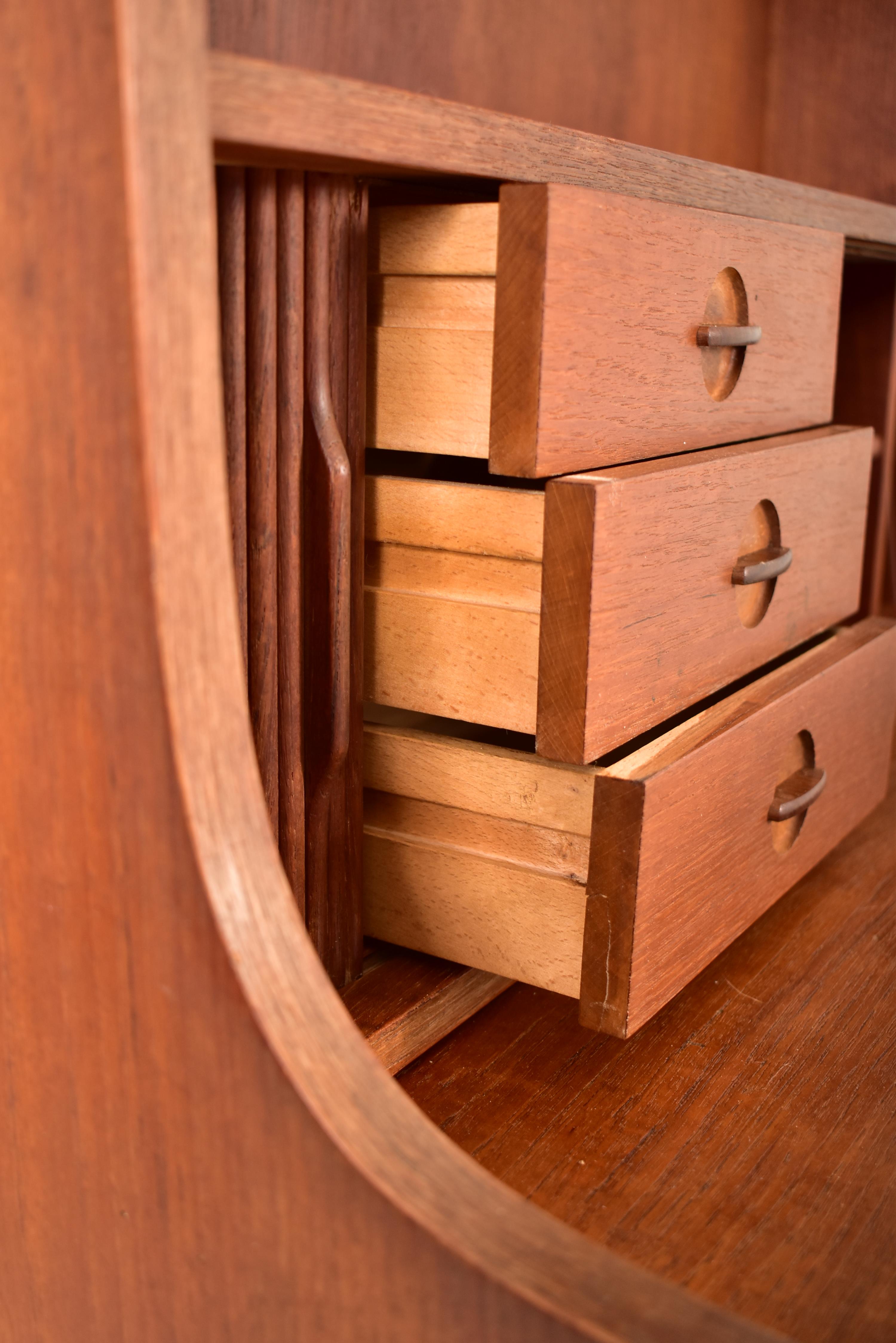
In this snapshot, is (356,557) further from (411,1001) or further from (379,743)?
(411,1001)

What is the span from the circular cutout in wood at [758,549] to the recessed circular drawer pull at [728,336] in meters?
0.10

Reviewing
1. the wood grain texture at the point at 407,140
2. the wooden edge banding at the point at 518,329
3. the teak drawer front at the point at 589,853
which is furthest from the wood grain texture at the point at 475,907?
the wood grain texture at the point at 407,140

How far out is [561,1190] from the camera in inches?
23.6

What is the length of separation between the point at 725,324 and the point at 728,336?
43 mm

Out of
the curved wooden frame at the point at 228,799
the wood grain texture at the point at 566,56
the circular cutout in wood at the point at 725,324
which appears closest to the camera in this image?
the curved wooden frame at the point at 228,799

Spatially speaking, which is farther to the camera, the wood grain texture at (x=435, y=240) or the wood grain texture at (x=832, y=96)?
the wood grain texture at (x=832, y=96)

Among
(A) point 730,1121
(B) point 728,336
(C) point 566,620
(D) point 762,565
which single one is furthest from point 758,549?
(A) point 730,1121

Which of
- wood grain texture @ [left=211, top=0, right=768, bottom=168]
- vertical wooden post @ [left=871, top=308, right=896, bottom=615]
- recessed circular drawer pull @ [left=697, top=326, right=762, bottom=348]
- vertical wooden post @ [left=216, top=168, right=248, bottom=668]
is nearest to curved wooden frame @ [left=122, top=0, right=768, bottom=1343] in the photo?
vertical wooden post @ [left=216, top=168, right=248, bottom=668]

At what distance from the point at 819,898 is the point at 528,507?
467mm

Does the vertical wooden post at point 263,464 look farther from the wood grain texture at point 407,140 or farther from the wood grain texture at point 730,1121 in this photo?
the wood grain texture at point 730,1121

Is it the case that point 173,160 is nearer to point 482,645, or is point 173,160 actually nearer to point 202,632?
point 202,632

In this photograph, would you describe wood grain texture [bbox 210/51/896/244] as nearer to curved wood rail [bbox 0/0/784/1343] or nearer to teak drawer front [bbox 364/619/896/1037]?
curved wood rail [bbox 0/0/784/1343]

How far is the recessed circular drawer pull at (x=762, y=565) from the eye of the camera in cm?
75

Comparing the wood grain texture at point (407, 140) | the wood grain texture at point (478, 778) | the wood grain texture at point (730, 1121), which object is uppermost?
the wood grain texture at point (407, 140)
